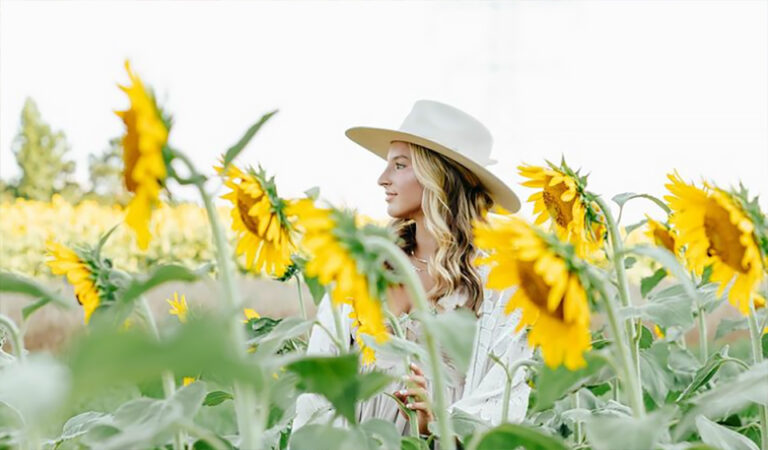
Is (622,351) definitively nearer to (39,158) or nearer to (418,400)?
(418,400)

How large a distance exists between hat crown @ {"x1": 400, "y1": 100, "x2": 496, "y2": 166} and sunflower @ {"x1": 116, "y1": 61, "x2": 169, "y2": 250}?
4.49 ft

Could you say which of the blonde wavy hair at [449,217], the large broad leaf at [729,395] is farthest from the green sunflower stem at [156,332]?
the blonde wavy hair at [449,217]

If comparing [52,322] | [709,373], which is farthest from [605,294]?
[52,322]

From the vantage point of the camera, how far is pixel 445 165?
2162 millimetres

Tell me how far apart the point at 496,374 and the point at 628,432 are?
1001mm

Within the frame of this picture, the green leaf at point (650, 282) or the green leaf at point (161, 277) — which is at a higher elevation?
the green leaf at point (650, 282)

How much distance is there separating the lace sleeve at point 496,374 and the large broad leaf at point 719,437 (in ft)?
1.62

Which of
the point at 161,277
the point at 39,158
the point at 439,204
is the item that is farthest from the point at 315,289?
the point at 39,158

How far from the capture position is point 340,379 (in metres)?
0.74

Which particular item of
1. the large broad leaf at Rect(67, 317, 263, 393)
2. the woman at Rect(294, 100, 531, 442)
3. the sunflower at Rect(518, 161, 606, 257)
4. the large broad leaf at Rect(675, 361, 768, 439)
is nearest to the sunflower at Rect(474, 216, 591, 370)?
the large broad leaf at Rect(675, 361, 768, 439)

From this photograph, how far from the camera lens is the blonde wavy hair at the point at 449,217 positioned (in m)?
2.10

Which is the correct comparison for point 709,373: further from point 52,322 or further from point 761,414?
point 52,322

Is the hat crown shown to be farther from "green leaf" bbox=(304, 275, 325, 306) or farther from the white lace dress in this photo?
"green leaf" bbox=(304, 275, 325, 306)

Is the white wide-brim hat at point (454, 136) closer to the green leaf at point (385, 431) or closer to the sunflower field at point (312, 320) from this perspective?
the sunflower field at point (312, 320)
